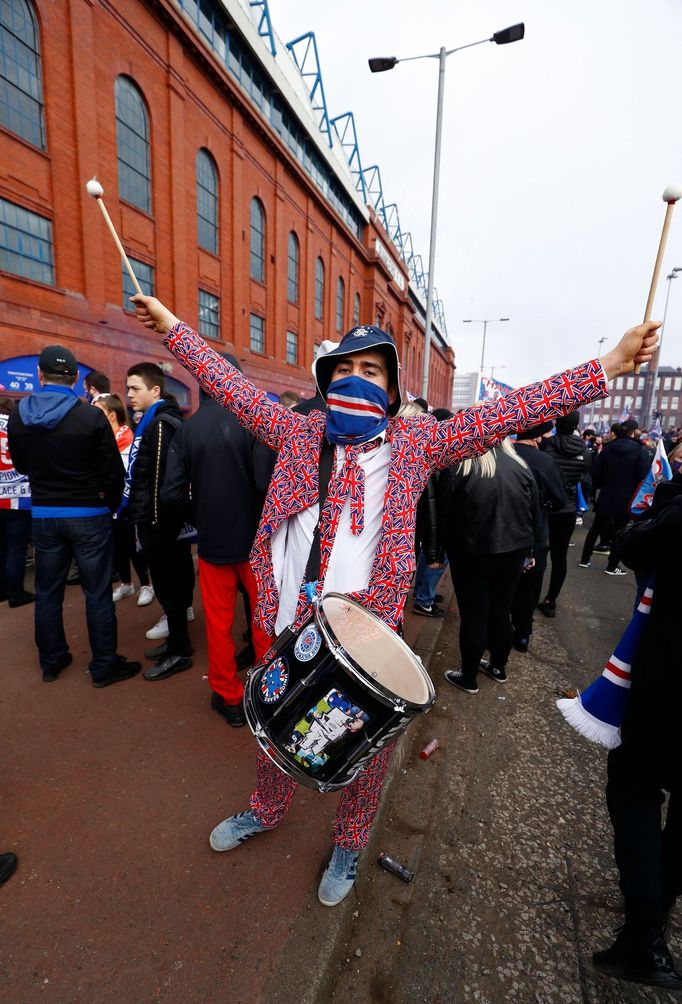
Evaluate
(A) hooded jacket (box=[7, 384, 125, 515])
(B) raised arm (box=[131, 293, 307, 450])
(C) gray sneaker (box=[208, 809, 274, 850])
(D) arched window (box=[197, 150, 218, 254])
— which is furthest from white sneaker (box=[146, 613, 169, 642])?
(D) arched window (box=[197, 150, 218, 254])

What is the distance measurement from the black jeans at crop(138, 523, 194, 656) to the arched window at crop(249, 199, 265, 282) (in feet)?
60.6

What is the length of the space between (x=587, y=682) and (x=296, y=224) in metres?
23.6

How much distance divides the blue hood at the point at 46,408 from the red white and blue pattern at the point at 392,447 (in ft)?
5.03

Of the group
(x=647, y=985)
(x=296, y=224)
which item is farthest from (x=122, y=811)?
(x=296, y=224)

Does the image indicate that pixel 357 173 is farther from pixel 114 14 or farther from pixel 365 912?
pixel 365 912

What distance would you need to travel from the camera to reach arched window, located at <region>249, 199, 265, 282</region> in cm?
1902

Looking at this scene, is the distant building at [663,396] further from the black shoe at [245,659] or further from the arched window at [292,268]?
the black shoe at [245,659]

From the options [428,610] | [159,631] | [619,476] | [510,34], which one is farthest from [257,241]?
[159,631]

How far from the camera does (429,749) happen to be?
284cm

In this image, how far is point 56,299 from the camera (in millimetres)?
10945

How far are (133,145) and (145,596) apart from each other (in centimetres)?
1392

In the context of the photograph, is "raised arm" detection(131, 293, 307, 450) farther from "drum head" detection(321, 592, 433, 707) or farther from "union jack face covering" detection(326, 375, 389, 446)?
"drum head" detection(321, 592, 433, 707)

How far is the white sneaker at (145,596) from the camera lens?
4762mm

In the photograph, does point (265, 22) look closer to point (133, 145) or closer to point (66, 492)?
point (133, 145)
